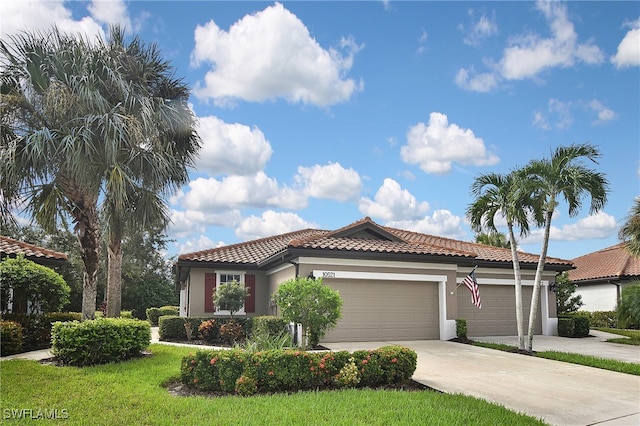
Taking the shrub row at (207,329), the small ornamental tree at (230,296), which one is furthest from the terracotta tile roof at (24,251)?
the small ornamental tree at (230,296)

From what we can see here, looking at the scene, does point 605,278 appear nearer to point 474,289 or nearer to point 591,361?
point 474,289

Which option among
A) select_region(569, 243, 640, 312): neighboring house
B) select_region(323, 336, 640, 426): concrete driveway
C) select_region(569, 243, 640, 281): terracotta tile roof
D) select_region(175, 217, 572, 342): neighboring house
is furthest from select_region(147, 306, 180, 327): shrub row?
select_region(569, 243, 640, 312): neighboring house

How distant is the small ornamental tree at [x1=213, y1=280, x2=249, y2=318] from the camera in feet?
54.9

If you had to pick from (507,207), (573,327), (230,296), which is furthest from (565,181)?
(230,296)

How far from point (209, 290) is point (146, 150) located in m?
7.38

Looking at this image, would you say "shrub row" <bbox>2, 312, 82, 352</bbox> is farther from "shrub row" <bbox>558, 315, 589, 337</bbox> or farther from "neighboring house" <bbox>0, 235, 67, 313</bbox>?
"shrub row" <bbox>558, 315, 589, 337</bbox>

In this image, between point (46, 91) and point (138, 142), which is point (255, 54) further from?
point (46, 91)

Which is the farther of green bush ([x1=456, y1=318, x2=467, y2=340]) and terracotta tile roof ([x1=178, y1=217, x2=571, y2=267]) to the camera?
green bush ([x1=456, y1=318, x2=467, y2=340])

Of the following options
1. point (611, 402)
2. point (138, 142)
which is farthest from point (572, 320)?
point (138, 142)

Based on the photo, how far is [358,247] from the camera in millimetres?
15703

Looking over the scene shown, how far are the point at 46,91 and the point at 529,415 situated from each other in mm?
11997

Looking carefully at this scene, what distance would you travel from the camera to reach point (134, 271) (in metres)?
31.7

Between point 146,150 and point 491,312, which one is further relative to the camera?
point 491,312

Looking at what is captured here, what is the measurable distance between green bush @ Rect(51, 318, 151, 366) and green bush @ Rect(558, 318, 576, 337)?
16304mm
